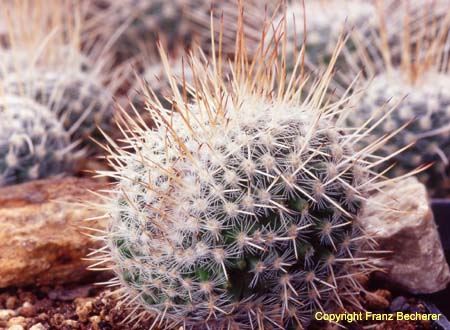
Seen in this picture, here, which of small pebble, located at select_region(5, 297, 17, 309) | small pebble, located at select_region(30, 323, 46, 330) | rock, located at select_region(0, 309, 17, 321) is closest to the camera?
small pebble, located at select_region(30, 323, 46, 330)

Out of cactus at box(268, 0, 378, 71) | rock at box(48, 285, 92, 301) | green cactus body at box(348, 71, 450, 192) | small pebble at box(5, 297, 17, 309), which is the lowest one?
small pebble at box(5, 297, 17, 309)

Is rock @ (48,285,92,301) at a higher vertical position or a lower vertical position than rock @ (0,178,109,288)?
lower

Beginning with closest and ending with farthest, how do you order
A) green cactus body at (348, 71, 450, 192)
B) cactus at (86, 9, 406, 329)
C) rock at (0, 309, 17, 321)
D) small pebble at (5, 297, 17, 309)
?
cactus at (86, 9, 406, 329), rock at (0, 309, 17, 321), small pebble at (5, 297, 17, 309), green cactus body at (348, 71, 450, 192)

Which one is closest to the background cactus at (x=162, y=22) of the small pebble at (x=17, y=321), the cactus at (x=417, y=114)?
the cactus at (x=417, y=114)

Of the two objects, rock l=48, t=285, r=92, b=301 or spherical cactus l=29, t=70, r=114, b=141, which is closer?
rock l=48, t=285, r=92, b=301

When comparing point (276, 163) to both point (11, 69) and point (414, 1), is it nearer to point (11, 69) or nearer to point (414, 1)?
point (11, 69)

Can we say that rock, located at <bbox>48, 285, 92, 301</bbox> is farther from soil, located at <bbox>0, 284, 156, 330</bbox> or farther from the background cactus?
the background cactus

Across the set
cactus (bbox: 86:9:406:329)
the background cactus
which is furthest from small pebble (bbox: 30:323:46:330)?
the background cactus

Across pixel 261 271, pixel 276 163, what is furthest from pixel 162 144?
pixel 261 271

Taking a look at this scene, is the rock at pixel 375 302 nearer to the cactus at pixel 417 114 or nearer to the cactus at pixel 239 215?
the cactus at pixel 239 215
